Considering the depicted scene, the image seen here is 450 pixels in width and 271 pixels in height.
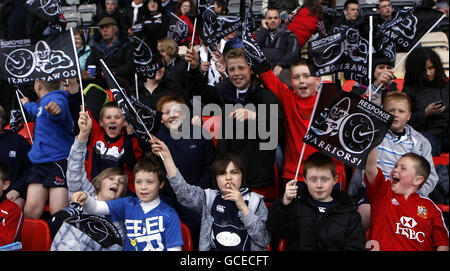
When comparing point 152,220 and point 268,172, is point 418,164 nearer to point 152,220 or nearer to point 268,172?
point 268,172

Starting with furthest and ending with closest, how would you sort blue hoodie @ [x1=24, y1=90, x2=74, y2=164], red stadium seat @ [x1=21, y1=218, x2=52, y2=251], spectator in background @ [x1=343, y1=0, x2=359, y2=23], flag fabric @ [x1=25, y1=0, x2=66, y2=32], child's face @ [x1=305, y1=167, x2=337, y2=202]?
1. spectator in background @ [x1=343, y1=0, x2=359, y2=23]
2. flag fabric @ [x1=25, y1=0, x2=66, y2=32]
3. blue hoodie @ [x1=24, y1=90, x2=74, y2=164]
4. red stadium seat @ [x1=21, y1=218, x2=52, y2=251]
5. child's face @ [x1=305, y1=167, x2=337, y2=202]

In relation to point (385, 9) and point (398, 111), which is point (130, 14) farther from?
point (398, 111)

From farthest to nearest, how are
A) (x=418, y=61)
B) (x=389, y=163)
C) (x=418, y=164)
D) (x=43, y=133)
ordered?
(x=418, y=61), (x=43, y=133), (x=389, y=163), (x=418, y=164)

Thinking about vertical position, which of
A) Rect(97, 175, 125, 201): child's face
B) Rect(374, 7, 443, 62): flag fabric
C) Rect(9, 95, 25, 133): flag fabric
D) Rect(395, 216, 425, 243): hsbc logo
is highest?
Rect(374, 7, 443, 62): flag fabric

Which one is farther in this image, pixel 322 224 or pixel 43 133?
pixel 43 133

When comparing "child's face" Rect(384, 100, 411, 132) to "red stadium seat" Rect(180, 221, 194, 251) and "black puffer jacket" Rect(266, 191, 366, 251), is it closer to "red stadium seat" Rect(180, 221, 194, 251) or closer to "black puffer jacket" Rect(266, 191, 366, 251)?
"black puffer jacket" Rect(266, 191, 366, 251)

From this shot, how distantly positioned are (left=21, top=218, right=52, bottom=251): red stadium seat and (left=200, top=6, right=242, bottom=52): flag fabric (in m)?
2.30

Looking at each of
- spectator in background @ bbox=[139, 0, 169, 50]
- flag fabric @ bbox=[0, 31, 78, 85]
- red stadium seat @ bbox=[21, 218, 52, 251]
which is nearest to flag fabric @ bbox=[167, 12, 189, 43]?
spectator in background @ bbox=[139, 0, 169, 50]

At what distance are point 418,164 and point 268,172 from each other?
1198 mm

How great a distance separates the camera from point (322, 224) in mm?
3760

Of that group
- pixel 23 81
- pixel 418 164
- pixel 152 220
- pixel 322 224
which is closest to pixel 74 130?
pixel 23 81

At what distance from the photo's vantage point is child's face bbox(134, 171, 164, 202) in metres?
4.01
